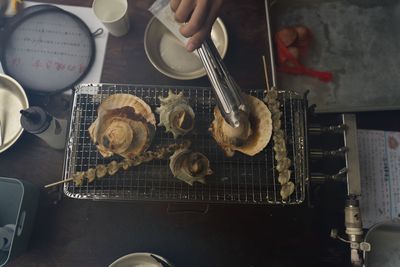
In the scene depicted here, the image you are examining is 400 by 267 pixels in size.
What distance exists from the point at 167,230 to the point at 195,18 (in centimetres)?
81

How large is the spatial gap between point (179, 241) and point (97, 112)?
1.96ft

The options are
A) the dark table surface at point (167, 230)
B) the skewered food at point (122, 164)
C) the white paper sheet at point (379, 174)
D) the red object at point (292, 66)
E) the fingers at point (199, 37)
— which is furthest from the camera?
the red object at point (292, 66)

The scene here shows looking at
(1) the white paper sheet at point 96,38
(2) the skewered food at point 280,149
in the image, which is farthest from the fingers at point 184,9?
(1) the white paper sheet at point 96,38

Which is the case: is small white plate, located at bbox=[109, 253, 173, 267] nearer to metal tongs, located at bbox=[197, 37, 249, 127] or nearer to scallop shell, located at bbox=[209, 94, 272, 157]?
scallop shell, located at bbox=[209, 94, 272, 157]

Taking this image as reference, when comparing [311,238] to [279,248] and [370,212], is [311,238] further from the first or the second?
[370,212]

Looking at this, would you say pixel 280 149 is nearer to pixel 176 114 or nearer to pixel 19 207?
pixel 176 114

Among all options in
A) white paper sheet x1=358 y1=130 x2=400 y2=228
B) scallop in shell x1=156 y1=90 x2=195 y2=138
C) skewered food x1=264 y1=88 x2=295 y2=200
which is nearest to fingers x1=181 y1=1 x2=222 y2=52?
Answer: scallop in shell x1=156 y1=90 x2=195 y2=138

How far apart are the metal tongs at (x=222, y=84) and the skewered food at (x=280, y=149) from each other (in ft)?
0.56

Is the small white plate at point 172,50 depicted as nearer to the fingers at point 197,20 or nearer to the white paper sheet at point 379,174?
the fingers at point 197,20

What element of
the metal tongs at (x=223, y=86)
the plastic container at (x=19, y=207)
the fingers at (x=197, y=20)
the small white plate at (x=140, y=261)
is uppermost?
the fingers at (x=197, y=20)

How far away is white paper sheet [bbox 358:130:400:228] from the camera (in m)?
1.36

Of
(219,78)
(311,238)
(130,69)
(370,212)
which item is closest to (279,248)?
(311,238)

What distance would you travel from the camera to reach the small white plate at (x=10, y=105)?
130 centimetres

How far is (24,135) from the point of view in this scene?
1.30m
